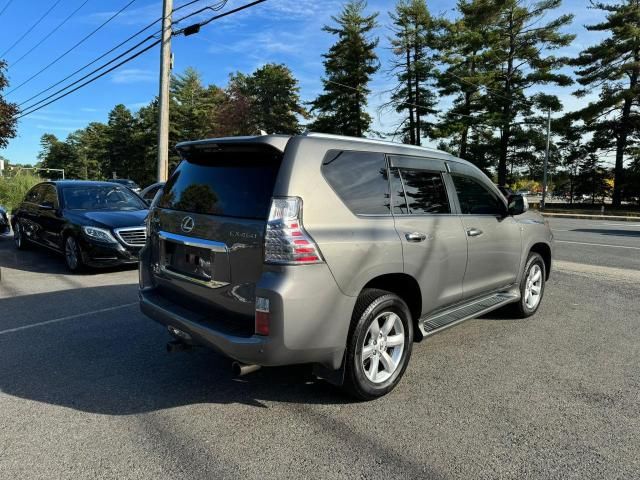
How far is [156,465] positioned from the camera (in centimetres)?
261

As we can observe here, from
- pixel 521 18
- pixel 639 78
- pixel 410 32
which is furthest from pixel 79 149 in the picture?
pixel 639 78

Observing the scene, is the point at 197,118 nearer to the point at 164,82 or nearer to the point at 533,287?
the point at 164,82

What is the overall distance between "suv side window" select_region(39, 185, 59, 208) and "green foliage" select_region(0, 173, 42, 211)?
40.0 feet

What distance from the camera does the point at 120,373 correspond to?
12.5 ft

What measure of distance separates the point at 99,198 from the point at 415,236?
278 inches

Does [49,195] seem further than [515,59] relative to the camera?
No

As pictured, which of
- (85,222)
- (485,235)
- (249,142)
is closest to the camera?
(249,142)

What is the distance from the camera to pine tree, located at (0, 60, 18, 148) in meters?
18.4

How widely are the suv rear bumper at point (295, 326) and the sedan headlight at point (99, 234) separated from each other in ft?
16.2

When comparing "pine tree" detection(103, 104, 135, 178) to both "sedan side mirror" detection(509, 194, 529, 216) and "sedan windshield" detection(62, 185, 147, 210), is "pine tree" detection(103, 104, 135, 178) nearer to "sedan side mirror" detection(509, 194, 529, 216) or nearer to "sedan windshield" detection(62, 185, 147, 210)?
"sedan windshield" detection(62, 185, 147, 210)

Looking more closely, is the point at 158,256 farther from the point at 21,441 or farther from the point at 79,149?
the point at 79,149

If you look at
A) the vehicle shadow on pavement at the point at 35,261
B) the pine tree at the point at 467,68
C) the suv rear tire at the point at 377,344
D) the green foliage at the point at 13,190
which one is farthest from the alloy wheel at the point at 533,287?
the pine tree at the point at 467,68

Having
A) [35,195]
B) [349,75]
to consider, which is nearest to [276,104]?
[349,75]

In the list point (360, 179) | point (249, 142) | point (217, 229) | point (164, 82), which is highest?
point (164, 82)
